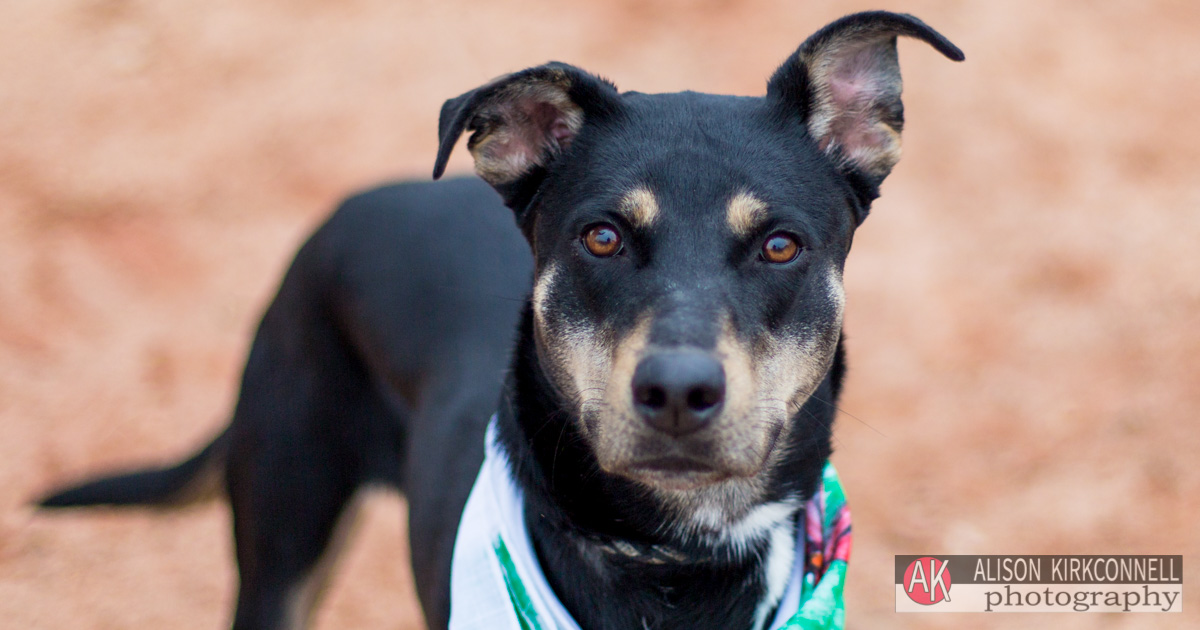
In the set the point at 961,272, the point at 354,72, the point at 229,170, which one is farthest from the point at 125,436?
the point at 961,272

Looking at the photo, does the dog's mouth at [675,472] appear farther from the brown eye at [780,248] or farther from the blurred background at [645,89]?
the blurred background at [645,89]

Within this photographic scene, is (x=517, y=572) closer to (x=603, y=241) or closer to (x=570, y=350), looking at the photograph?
(x=570, y=350)

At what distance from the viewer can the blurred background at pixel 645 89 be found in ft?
16.9

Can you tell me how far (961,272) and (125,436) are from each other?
5454 mm

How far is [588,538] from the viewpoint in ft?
9.09

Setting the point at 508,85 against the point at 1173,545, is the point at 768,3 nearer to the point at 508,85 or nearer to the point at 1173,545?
the point at 1173,545

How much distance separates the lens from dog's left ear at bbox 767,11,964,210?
2.83 metres

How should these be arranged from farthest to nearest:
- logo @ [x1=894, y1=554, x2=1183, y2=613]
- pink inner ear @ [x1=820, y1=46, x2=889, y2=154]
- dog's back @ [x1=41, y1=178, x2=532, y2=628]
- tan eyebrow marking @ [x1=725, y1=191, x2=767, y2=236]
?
1. logo @ [x1=894, y1=554, x2=1183, y2=613]
2. dog's back @ [x1=41, y1=178, x2=532, y2=628]
3. pink inner ear @ [x1=820, y1=46, x2=889, y2=154]
4. tan eyebrow marking @ [x1=725, y1=191, x2=767, y2=236]

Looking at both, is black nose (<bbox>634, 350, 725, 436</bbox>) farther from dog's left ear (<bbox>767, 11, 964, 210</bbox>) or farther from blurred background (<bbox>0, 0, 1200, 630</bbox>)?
blurred background (<bbox>0, 0, 1200, 630</bbox>)

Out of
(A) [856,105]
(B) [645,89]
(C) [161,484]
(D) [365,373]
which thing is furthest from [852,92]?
(B) [645,89]

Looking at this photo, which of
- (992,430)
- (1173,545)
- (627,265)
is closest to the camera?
(627,265)

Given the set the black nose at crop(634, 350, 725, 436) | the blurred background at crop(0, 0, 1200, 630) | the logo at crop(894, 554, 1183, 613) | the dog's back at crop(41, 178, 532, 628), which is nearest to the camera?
the black nose at crop(634, 350, 725, 436)

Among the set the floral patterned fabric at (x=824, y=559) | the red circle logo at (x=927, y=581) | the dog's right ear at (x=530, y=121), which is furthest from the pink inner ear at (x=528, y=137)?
the red circle logo at (x=927, y=581)

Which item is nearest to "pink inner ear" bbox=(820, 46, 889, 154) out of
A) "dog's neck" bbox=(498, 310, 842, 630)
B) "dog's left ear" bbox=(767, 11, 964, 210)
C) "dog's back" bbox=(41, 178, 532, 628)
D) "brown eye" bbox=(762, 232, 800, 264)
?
"dog's left ear" bbox=(767, 11, 964, 210)
